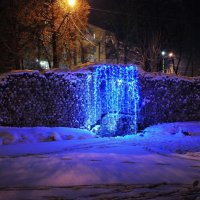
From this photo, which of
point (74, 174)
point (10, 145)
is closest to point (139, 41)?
point (10, 145)

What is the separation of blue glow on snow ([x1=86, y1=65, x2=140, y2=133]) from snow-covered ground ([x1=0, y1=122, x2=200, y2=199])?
2777 millimetres

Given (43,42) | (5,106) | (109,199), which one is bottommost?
(109,199)

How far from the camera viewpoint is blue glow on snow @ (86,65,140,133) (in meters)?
18.0

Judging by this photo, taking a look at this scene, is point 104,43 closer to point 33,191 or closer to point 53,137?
point 53,137

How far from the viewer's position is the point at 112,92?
18.8 meters

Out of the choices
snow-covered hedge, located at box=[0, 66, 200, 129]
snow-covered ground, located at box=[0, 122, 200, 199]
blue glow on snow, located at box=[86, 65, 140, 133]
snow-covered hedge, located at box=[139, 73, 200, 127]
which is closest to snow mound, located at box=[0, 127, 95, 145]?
snow-covered ground, located at box=[0, 122, 200, 199]

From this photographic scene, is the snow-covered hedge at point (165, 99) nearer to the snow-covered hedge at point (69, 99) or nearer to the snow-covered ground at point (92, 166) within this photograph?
the snow-covered hedge at point (69, 99)

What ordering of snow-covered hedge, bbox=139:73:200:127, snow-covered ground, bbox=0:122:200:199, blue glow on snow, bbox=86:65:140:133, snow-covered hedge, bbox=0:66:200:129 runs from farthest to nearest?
snow-covered hedge, bbox=139:73:200:127
blue glow on snow, bbox=86:65:140:133
snow-covered hedge, bbox=0:66:200:129
snow-covered ground, bbox=0:122:200:199

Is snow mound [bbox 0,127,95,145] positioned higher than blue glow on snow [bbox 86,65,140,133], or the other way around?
blue glow on snow [bbox 86,65,140,133]

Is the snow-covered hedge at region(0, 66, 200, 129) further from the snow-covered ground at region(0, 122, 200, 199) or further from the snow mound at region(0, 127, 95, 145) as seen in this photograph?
the snow-covered ground at region(0, 122, 200, 199)

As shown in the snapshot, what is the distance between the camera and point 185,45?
42.9 m

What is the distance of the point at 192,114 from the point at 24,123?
9.31 m

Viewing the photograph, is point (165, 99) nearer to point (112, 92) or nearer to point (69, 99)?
point (112, 92)

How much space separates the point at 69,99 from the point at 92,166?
8049 mm
